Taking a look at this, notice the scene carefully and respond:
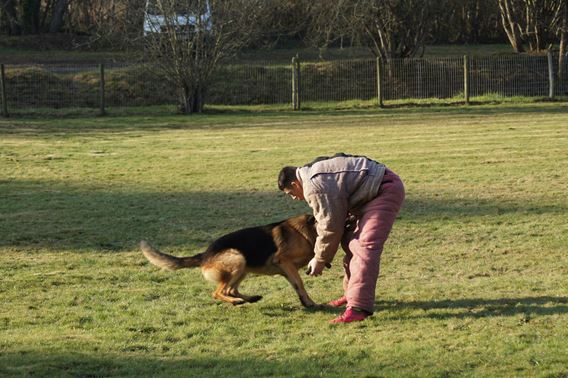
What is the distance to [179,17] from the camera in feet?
97.4

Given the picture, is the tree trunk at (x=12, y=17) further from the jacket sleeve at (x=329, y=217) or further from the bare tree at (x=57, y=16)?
the jacket sleeve at (x=329, y=217)

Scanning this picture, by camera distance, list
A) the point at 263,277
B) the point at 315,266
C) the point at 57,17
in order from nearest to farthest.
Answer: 1. the point at 315,266
2. the point at 263,277
3. the point at 57,17

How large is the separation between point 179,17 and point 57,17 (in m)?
17.9

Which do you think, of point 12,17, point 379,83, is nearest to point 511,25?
point 379,83

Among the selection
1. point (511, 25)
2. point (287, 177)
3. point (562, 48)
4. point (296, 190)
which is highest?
point (511, 25)

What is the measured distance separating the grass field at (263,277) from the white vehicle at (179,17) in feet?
30.0

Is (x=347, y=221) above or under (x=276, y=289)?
above

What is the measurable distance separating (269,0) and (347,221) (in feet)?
94.0

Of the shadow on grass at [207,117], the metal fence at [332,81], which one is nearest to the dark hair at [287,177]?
the shadow on grass at [207,117]

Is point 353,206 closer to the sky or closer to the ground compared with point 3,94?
closer to the ground

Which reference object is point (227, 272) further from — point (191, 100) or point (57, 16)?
point (57, 16)

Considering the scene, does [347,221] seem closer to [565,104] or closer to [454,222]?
[454,222]

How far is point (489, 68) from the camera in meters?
32.9

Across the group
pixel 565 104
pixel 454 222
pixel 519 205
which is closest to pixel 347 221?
pixel 454 222
